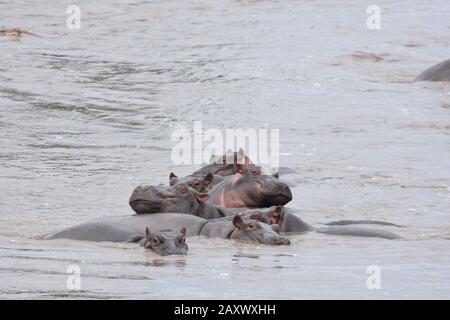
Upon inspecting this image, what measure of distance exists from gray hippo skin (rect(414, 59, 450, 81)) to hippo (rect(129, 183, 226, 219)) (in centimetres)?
974

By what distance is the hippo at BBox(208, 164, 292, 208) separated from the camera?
10.1 metres

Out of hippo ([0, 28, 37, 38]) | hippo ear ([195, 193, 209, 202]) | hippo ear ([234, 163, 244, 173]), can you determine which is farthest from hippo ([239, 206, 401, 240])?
hippo ([0, 28, 37, 38])

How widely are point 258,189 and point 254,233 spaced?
1401mm

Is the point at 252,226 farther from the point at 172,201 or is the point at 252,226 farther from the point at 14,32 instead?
the point at 14,32

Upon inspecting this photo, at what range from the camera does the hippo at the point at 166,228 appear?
8.81 meters

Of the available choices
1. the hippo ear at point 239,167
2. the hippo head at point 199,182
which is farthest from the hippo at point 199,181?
the hippo ear at point 239,167

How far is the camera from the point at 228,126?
15844 millimetres

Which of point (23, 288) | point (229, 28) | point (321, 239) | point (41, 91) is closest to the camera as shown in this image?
point (23, 288)

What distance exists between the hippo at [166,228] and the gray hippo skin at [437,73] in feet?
33.5

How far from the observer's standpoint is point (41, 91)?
1791 cm
